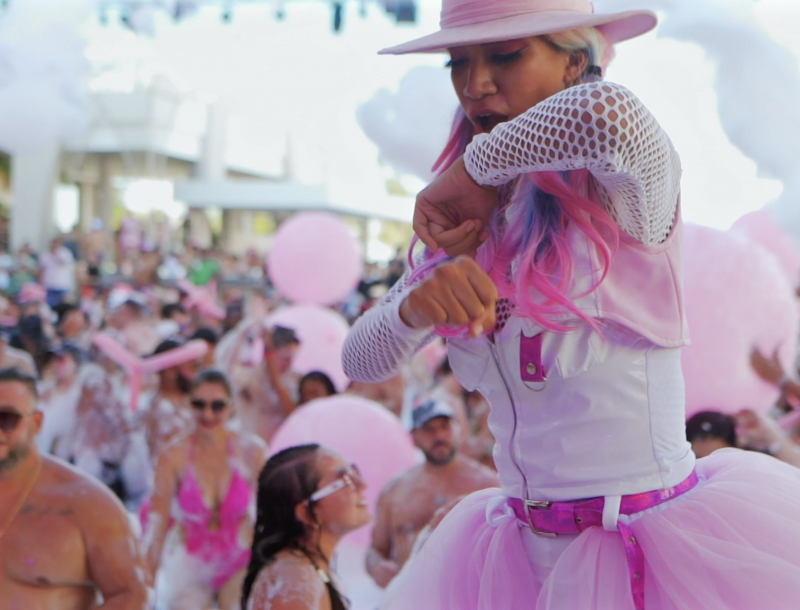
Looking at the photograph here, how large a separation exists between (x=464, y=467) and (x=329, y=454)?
1.31 metres

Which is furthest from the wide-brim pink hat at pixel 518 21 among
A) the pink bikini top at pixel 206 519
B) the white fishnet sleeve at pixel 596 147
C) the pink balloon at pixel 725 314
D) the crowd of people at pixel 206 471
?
the pink bikini top at pixel 206 519

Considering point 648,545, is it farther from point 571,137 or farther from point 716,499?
point 571,137

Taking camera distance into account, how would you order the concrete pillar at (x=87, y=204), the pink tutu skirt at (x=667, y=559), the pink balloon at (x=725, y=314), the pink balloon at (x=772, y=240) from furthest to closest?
1. the concrete pillar at (x=87, y=204)
2. the pink balloon at (x=772, y=240)
3. the pink balloon at (x=725, y=314)
4. the pink tutu skirt at (x=667, y=559)

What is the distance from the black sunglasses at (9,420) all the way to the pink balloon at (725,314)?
2.07 metres

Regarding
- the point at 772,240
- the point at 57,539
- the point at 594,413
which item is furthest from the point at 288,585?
the point at 772,240

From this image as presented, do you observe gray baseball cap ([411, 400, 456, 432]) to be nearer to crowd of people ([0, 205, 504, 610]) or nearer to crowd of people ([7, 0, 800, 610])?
crowd of people ([0, 205, 504, 610])

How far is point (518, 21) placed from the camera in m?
1.18

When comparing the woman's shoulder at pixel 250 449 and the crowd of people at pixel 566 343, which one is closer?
the crowd of people at pixel 566 343

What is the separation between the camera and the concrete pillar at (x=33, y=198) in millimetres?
12703

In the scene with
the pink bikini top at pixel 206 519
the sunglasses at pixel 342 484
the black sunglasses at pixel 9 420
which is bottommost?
the pink bikini top at pixel 206 519

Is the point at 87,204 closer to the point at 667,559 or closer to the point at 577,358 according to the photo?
the point at 577,358

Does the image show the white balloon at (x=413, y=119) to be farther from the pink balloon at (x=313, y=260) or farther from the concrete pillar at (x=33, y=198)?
the concrete pillar at (x=33, y=198)

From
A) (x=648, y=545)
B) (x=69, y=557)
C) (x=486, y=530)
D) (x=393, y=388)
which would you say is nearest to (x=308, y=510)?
(x=69, y=557)

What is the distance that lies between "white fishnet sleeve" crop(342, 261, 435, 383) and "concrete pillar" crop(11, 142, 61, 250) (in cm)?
1230
